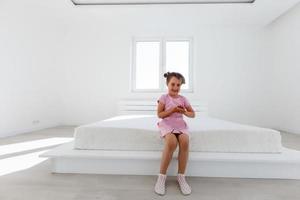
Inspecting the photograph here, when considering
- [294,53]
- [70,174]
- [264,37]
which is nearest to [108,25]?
[264,37]

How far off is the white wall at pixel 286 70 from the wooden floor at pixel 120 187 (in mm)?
3119

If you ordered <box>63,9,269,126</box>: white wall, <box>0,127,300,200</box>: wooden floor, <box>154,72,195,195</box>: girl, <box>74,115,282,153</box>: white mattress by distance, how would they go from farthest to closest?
<box>63,9,269,126</box>: white wall
<box>74,115,282,153</box>: white mattress
<box>154,72,195,195</box>: girl
<box>0,127,300,200</box>: wooden floor

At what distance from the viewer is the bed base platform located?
164cm

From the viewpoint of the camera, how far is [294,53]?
4.23m

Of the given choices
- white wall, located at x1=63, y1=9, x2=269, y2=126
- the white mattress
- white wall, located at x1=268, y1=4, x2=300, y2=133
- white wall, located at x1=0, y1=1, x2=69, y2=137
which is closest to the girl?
the white mattress

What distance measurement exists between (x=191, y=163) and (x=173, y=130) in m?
0.30

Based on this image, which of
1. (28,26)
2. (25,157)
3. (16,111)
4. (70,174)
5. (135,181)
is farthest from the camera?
(28,26)

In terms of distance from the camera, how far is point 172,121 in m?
1.67

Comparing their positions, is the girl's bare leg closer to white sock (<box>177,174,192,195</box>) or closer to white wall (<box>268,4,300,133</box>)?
white sock (<box>177,174,192,195</box>)

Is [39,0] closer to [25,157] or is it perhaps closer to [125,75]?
[125,75]

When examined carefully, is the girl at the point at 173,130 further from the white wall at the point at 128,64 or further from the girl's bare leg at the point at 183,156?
the white wall at the point at 128,64

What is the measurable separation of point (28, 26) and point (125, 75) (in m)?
2.05

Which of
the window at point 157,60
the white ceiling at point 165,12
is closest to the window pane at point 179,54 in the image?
the window at point 157,60

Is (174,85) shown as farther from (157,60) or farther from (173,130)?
(157,60)
